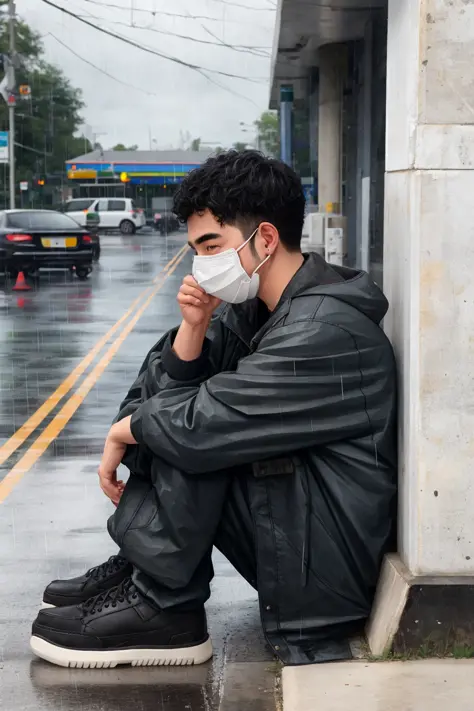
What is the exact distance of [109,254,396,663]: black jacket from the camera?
3.99 m

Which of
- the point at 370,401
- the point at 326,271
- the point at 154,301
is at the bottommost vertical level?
the point at 154,301

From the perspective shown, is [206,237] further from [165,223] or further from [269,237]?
[165,223]

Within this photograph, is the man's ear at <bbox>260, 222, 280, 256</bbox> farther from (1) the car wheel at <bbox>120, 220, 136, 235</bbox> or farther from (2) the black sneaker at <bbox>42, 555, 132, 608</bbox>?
(1) the car wheel at <bbox>120, 220, 136, 235</bbox>

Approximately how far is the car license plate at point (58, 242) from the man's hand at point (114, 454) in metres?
22.6

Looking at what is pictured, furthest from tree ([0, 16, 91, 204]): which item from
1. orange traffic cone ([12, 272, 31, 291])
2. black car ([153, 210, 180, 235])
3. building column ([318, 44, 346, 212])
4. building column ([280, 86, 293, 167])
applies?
building column ([318, 44, 346, 212])

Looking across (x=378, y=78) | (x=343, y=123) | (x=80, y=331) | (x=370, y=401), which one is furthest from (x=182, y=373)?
(x=343, y=123)

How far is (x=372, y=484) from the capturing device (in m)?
4.12

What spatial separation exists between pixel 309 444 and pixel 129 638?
933 millimetres

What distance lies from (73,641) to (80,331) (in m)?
12.6

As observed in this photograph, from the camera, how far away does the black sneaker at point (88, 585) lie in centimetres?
455

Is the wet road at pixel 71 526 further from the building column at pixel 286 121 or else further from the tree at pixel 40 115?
the tree at pixel 40 115

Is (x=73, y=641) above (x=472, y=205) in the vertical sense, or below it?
below

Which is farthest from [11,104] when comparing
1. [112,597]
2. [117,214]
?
[112,597]

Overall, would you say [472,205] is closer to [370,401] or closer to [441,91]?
[441,91]
